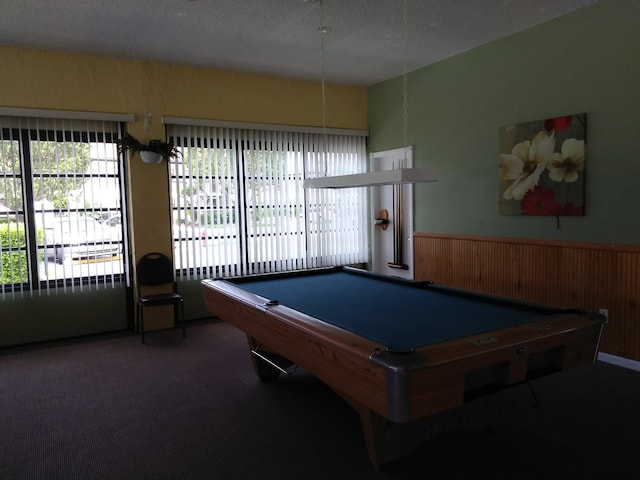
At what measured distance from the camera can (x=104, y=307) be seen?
473 cm

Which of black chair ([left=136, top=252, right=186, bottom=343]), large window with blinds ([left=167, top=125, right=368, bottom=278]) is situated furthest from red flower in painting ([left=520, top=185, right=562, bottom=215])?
black chair ([left=136, top=252, right=186, bottom=343])

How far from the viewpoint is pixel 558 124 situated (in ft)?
12.4

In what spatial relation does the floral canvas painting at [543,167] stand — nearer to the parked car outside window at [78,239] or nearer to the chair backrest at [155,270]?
the chair backrest at [155,270]

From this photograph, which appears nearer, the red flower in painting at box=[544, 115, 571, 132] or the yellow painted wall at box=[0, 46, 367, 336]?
the red flower in painting at box=[544, 115, 571, 132]

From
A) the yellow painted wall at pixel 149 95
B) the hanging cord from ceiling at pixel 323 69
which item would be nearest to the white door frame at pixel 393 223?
the hanging cord from ceiling at pixel 323 69

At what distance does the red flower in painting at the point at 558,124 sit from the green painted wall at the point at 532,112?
Answer: 64mm

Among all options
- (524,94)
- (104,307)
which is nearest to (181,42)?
(104,307)

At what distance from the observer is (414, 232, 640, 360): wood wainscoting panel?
3.43 m

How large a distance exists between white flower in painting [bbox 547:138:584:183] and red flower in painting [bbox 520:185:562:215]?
132 millimetres

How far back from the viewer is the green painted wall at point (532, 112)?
339 centimetres

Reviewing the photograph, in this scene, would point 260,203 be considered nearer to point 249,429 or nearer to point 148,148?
point 148,148

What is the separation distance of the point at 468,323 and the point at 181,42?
336 cm

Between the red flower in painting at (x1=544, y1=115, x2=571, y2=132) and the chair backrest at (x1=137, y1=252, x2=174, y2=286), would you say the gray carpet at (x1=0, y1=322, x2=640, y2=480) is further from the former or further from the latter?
the red flower in painting at (x1=544, y1=115, x2=571, y2=132)

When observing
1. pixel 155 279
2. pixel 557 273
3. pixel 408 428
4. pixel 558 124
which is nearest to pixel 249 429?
pixel 408 428
